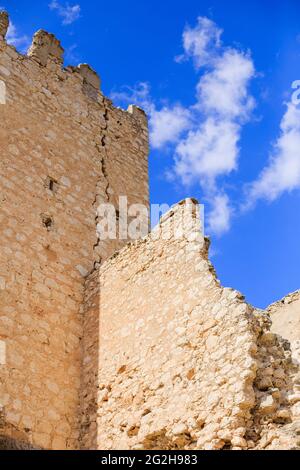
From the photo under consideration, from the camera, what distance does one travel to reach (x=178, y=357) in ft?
21.3

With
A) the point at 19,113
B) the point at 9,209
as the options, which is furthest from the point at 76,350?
the point at 19,113

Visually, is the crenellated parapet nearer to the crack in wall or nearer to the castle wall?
the crack in wall

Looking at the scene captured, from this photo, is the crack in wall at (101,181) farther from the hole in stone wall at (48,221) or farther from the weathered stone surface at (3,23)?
the weathered stone surface at (3,23)

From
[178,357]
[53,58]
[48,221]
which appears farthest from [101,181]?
[178,357]

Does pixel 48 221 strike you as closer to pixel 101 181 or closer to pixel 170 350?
pixel 101 181

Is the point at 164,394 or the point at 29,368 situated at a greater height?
the point at 29,368

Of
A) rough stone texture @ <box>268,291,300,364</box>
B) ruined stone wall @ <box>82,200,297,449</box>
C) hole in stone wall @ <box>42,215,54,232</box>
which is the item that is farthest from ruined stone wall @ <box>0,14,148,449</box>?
rough stone texture @ <box>268,291,300,364</box>

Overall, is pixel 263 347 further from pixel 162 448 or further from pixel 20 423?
pixel 20 423

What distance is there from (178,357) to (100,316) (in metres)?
1.72

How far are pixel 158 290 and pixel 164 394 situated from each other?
4.06ft

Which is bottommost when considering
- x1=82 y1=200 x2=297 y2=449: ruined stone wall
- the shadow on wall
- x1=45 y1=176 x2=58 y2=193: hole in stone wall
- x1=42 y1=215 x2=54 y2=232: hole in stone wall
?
the shadow on wall

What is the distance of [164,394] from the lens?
21.1 ft

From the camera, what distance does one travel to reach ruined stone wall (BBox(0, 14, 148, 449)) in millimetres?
7160

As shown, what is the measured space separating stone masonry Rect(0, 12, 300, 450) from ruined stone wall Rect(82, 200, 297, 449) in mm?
14
